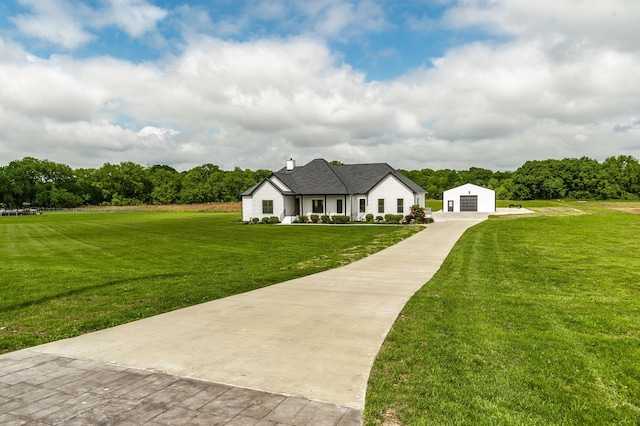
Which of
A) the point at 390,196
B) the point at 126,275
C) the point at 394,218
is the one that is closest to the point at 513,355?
the point at 126,275

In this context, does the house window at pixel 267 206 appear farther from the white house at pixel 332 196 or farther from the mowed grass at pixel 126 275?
the mowed grass at pixel 126 275

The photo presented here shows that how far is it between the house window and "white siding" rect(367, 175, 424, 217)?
9533mm

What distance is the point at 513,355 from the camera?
5004 mm

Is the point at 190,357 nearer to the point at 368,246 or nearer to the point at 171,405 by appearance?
the point at 171,405

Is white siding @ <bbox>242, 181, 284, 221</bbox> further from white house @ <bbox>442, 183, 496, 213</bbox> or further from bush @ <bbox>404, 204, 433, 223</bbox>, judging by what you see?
white house @ <bbox>442, 183, 496, 213</bbox>

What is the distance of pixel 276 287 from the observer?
9.55 m

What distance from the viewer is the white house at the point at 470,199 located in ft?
151

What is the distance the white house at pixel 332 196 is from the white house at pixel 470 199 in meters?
8.14

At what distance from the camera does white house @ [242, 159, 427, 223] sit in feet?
124

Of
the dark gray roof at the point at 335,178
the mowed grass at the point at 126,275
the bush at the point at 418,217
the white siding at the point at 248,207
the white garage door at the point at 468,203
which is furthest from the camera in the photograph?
the white garage door at the point at 468,203

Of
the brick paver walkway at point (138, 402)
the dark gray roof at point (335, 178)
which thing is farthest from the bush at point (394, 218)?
the brick paver walkway at point (138, 402)

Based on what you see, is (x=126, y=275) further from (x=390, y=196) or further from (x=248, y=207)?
(x=390, y=196)

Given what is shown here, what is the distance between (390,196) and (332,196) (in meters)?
5.62

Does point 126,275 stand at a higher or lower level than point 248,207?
lower
